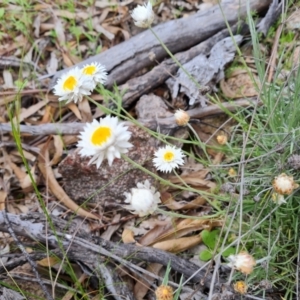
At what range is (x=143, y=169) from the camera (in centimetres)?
130

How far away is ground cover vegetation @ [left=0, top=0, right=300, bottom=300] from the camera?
4.42ft

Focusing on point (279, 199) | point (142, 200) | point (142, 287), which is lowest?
point (142, 287)

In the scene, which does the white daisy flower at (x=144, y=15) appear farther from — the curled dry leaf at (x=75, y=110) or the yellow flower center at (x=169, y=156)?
the curled dry leaf at (x=75, y=110)

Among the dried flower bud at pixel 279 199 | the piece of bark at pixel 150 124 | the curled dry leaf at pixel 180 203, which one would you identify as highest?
the dried flower bud at pixel 279 199

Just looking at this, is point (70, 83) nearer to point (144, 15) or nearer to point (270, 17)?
point (144, 15)

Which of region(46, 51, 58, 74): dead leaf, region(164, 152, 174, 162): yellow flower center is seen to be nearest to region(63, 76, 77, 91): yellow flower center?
region(164, 152, 174, 162): yellow flower center

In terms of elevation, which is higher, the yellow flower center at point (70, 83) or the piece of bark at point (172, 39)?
the yellow flower center at point (70, 83)

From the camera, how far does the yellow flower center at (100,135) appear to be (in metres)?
1.16

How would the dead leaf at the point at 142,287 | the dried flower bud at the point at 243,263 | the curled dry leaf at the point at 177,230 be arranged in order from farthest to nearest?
the curled dry leaf at the point at 177,230, the dead leaf at the point at 142,287, the dried flower bud at the point at 243,263

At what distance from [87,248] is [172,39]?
3.69 feet

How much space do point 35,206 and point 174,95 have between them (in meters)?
0.76

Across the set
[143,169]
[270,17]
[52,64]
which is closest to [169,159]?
[143,169]

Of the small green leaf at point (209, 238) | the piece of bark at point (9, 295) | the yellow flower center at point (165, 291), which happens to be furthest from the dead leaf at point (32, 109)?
the yellow flower center at point (165, 291)

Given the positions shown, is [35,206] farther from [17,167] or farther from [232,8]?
[232,8]
